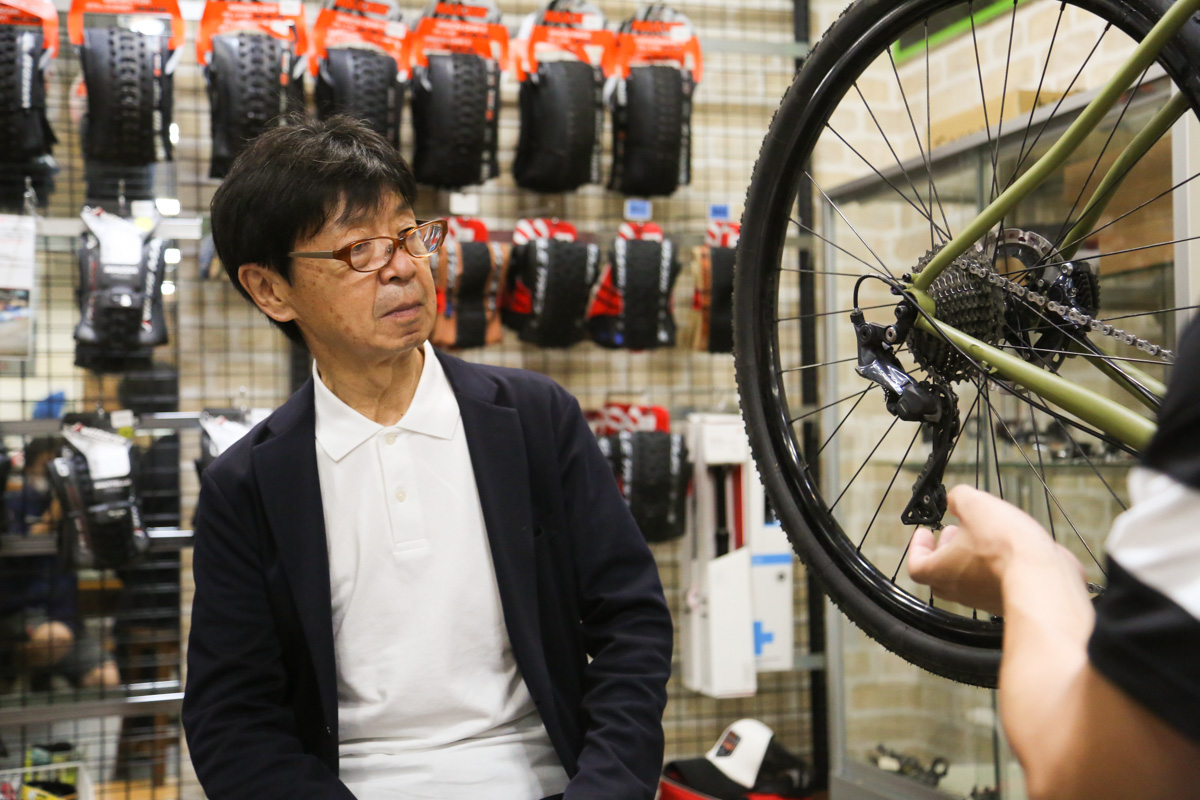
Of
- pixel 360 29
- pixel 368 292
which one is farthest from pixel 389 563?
pixel 360 29

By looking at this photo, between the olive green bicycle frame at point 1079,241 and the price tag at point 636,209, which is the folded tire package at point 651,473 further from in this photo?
the olive green bicycle frame at point 1079,241

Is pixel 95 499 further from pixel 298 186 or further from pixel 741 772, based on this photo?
pixel 741 772

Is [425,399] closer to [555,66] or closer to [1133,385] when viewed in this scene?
[1133,385]

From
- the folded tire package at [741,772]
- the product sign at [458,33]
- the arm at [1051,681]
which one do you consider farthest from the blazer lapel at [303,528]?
the product sign at [458,33]

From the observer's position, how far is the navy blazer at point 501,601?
3.84 feet

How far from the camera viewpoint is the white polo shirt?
1190mm

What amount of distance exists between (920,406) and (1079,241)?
0.72 ft

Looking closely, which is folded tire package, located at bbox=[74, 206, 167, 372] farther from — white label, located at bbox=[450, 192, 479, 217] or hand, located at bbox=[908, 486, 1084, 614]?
hand, located at bbox=[908, 486, 1084, 614]

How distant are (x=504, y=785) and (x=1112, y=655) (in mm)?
890

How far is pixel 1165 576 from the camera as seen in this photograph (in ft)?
1.33

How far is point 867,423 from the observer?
109 inches

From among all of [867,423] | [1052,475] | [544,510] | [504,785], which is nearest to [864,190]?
[867,423]

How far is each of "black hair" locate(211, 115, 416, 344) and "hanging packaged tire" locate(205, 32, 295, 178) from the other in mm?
1310

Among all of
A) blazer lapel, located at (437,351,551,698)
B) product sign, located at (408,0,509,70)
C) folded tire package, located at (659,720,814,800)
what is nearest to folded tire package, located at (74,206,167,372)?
product sign, located at (408,0,509,70)
